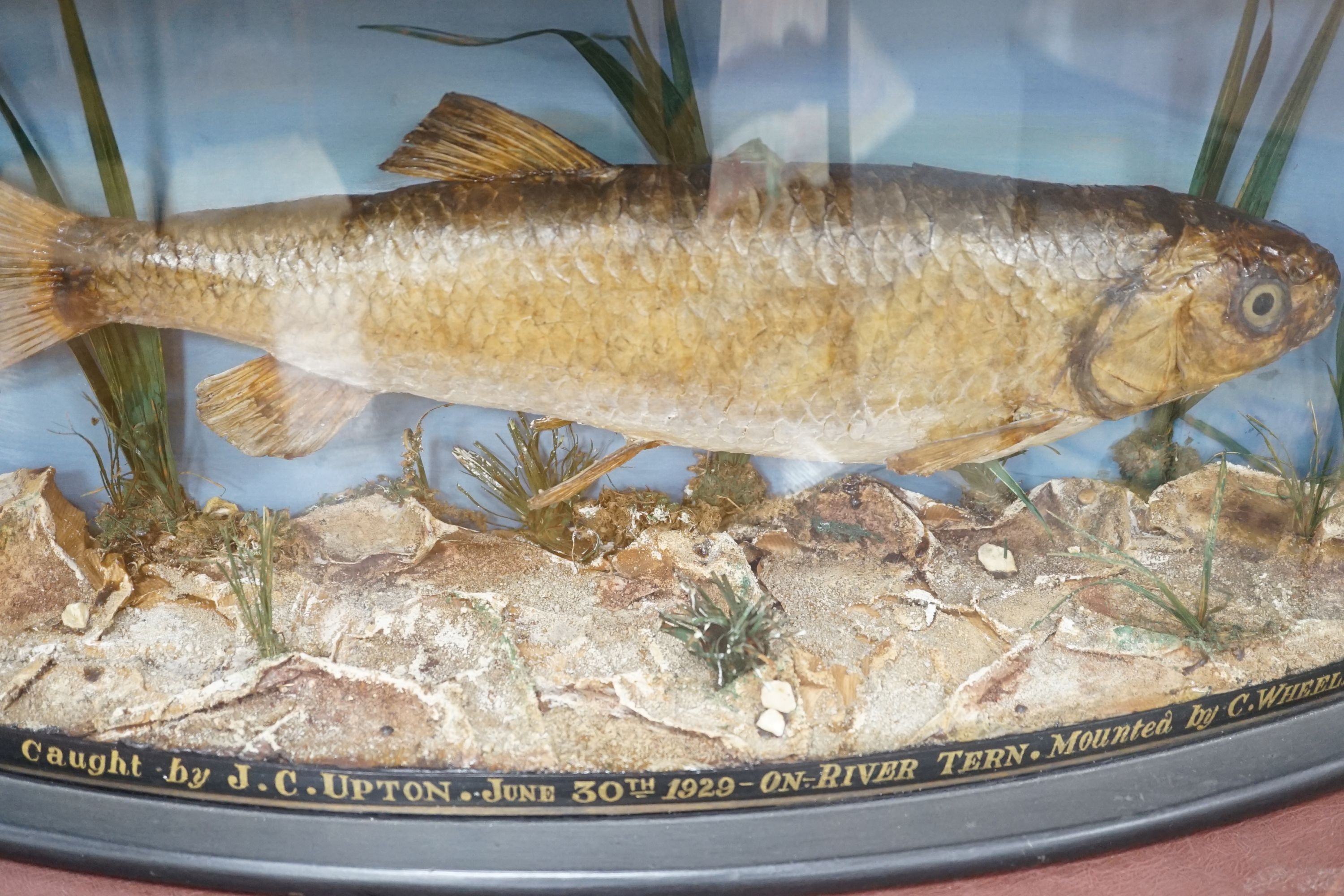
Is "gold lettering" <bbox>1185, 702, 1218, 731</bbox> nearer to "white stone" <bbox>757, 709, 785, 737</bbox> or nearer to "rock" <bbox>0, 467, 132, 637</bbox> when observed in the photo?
"white stone" <bbox>757, 709, 785, 737</bbox>

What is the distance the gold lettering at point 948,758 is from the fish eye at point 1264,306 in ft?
3.18

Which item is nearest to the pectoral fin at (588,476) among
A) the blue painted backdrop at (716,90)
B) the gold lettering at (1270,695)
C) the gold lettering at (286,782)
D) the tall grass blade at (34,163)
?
the blue painted backdrop at (716,90)

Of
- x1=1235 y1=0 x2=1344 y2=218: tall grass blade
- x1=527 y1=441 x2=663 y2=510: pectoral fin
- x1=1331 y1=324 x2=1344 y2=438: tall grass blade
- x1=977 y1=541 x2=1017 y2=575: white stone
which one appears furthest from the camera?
x1=977 y1=541 x2=1017 y2=575: white stone

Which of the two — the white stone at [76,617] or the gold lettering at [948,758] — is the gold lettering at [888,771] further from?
the white stone at [76,617]

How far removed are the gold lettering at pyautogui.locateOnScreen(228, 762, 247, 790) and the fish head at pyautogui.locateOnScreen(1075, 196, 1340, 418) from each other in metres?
1.76

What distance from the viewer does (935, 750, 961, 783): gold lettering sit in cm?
182

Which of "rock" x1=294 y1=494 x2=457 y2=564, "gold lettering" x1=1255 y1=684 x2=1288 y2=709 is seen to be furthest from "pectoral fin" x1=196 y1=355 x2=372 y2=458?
"gold lettering" x1=1255 y1=684 x2=1288 y2=709

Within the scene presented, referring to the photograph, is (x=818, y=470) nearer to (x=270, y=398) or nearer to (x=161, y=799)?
(x=270, y=398)

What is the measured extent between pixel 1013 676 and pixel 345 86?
177cm

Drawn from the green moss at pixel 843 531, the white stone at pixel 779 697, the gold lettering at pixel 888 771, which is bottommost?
the gold lettering at pixel 888 771

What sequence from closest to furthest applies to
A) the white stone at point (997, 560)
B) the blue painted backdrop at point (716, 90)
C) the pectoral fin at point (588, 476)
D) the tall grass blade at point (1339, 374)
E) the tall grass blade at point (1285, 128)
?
the blue painted backdrop at point (716, 90), the tall grass blade at point (1285, 128), the pectoral fin at point (588, 476), the tall grass blade at point (1339, 374), the white stone at point (997, 560)

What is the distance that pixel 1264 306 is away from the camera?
5.42ft

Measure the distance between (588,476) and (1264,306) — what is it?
4.23 feet

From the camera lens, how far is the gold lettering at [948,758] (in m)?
Answer: 1.82
